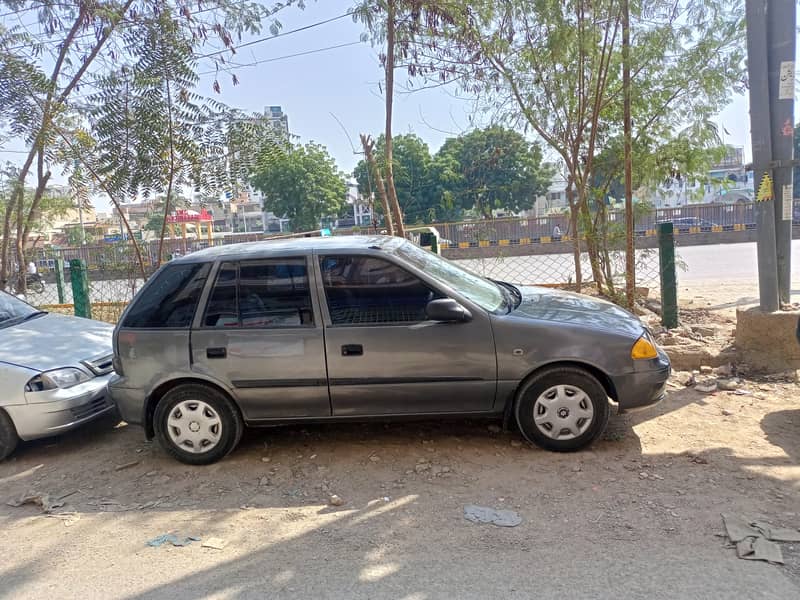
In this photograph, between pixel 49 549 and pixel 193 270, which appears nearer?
pixel 49 549

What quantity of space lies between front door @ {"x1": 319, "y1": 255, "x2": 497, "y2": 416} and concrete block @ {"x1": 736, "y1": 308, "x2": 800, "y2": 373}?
3155mm

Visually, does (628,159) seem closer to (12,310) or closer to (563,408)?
(563,408)

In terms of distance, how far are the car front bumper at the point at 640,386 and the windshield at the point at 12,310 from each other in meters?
5.51

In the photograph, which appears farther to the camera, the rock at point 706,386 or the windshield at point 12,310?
the windshield at point 12,310

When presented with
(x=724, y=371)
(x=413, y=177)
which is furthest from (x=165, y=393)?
(x=413, y=177)

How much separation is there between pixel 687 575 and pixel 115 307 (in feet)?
29.6

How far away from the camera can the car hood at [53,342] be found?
16.4ft

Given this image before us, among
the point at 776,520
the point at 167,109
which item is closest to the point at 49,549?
the point at 776,520

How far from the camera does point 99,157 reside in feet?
26.8

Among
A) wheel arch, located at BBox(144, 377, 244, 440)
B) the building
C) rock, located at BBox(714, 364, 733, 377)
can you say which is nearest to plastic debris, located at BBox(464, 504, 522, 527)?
wheel arch, located at BBox(144, 377, 244, 440)

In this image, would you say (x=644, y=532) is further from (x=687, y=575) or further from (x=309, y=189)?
(x=309, y=189)

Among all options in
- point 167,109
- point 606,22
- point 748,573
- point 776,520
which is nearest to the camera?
point 748,573

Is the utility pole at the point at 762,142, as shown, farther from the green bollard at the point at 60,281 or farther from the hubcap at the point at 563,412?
the green bollard at the point at 60,281

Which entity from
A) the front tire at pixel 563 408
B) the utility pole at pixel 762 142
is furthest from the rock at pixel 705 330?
the front tire at pixel 563 408
